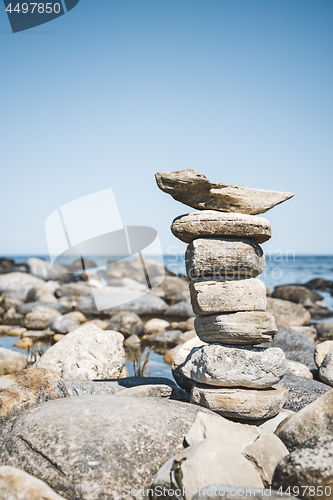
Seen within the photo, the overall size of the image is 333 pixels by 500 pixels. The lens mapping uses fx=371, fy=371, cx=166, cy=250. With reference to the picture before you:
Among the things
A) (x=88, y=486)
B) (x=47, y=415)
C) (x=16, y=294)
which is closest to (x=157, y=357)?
(x=47, y=415)

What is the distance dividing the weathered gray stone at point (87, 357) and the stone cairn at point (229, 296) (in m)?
2.32

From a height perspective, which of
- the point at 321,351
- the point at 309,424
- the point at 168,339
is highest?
the point at 309,424

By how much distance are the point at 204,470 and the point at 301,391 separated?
114 inches

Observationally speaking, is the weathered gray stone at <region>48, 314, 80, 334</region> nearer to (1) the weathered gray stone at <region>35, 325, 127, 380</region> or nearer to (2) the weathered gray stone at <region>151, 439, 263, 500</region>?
(1) the weathered gray stone at <region>35, 325, 127, 380</region>

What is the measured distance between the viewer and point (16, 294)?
63.5ft

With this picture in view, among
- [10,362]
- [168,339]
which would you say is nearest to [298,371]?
[168,339]

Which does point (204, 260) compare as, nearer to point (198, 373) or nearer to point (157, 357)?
point (198, 373)

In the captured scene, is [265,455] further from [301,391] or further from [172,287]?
[172,287]

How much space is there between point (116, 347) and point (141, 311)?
856cm

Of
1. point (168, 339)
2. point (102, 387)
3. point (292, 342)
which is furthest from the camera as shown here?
point (168, 339)

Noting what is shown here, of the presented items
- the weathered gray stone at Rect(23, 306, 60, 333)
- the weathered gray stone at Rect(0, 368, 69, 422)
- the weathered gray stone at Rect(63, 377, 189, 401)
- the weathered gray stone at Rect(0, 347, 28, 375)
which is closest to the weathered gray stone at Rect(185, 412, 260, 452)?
the weathered gray stone at Rect(63, 377, 189, 401)

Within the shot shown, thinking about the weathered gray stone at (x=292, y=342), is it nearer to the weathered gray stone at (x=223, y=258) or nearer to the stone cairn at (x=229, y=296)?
the stone cairn at (x=229, y=296)

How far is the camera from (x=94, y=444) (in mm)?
3373

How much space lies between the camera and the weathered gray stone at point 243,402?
14.1 feet
